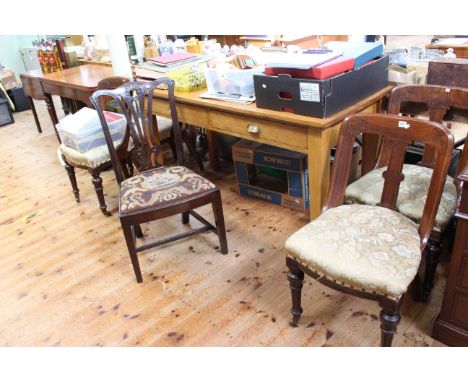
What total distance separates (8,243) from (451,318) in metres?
2.24

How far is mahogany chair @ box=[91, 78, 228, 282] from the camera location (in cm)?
178

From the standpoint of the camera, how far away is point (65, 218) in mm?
2518

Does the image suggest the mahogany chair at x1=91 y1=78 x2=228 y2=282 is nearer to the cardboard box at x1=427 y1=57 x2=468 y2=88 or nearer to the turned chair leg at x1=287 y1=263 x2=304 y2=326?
the turned chair leg at x1=287 y1=263 x2=304 y2=326

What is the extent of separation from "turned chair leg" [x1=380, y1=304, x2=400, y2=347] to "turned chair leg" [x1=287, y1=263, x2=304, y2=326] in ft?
1.04

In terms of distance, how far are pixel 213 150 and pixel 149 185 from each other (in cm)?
109

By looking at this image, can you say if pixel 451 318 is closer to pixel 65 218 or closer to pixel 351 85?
pixel 351 85

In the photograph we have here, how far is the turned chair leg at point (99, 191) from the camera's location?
7.77 feet

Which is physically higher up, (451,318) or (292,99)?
(292,99)

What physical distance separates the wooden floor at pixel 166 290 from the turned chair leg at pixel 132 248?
58 mm
